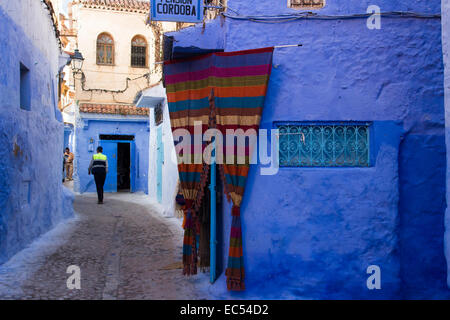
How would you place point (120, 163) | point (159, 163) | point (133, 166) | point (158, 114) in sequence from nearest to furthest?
point (159, 163) → point (158, 114) → point (133, 166) → point (120, 163)

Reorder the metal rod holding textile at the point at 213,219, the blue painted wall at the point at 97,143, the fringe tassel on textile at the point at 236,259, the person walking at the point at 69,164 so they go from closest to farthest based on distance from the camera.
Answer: the fringe tassel on textile at the point at 236,259, the metal rod holding textile at the point at 213,219, the blue painted wall at the point at 97,143, the person walking at the point at 69,164

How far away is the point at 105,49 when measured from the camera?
2031 cm

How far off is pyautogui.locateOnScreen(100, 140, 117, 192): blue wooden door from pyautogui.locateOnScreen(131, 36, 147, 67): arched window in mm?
4740

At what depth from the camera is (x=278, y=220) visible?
4766 millimetres

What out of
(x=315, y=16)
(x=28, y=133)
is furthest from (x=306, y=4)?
(x=28, y=133)

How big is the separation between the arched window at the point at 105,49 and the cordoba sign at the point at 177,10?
652 inches

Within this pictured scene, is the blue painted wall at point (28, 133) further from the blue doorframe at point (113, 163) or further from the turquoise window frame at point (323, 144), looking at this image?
the blue doorframe at point (113, 163)

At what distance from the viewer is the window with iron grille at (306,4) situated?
491 centimetres

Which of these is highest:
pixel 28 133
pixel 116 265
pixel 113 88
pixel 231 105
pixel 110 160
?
pixel 113 88

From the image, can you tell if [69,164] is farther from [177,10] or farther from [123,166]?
[177,10]

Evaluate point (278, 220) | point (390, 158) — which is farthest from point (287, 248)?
point (390, 158)

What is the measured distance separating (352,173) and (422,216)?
1000 millimetres

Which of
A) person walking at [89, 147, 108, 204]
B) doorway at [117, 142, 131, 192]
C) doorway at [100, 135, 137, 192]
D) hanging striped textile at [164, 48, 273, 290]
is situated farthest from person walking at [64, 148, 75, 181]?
hanging striped textile at [164, 48, 273, 290]

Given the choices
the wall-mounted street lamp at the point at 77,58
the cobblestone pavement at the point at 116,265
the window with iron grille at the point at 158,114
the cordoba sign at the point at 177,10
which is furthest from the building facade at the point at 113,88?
the cordoba sign at the point at 177,10
